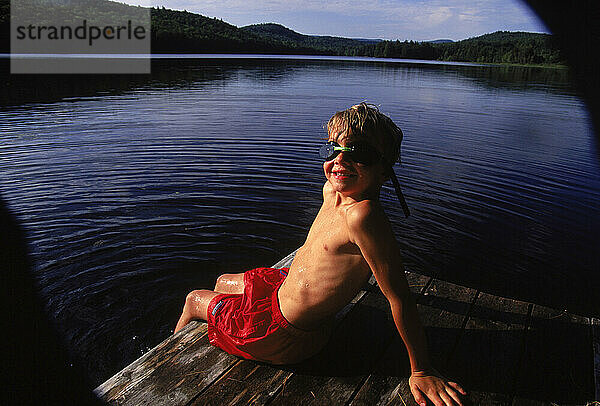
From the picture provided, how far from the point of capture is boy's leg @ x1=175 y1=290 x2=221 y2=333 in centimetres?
311

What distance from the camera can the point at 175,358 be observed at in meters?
2.70

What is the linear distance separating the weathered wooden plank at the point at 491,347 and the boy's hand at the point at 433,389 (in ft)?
0.49

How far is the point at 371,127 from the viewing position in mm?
2354

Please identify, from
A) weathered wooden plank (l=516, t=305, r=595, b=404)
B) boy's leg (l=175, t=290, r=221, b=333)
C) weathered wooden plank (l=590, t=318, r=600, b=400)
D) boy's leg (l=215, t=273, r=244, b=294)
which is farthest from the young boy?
weathered wooden plank (l=590, t=318, r=600, b=400)

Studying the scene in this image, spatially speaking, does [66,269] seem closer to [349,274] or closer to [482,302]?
[349,274]

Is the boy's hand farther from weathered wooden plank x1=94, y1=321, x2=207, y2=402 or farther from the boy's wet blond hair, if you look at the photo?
weathered wooden plank x1=94, y1=321, x2=207, y2=402

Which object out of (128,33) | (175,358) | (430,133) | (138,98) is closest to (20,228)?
(175,358)

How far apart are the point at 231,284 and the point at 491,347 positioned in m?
1.99

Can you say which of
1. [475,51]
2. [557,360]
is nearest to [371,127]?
[557,360]

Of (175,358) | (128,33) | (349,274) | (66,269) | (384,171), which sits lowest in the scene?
(66,269)

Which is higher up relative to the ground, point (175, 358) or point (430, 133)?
point (430, 133)

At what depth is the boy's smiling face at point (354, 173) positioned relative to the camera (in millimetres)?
2361

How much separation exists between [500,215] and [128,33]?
3315 inches

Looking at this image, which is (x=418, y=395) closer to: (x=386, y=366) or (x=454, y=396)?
(x=454, y=396)
